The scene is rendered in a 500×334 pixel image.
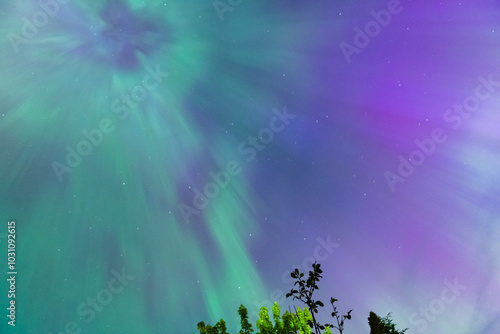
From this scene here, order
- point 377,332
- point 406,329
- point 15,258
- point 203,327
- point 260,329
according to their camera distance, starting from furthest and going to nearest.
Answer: point 406,329, point 377,332, point 15,258, point 260,329, point 203,327

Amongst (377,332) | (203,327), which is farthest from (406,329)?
(203,327)

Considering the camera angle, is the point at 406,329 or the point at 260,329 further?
the point at 406,329

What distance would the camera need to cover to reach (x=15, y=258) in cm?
2862

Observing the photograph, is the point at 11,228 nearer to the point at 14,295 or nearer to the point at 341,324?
the point at 14,295

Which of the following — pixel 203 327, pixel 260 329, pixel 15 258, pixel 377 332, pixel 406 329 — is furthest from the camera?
pixel 406 329

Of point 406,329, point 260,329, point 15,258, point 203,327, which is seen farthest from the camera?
point 406,329

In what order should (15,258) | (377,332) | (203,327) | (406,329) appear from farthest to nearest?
(406,329)
(377,332)
(15,258)
(203,327)

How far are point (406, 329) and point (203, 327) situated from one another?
112 ft

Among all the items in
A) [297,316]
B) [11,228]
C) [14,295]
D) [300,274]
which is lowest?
[297,316]

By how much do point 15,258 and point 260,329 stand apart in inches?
893

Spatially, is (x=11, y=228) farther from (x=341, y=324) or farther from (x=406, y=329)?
(x=406, y=329)

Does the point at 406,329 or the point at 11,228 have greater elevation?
the point at 11,228

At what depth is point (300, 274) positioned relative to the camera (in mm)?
25969

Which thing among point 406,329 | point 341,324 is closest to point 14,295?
point 341,324
